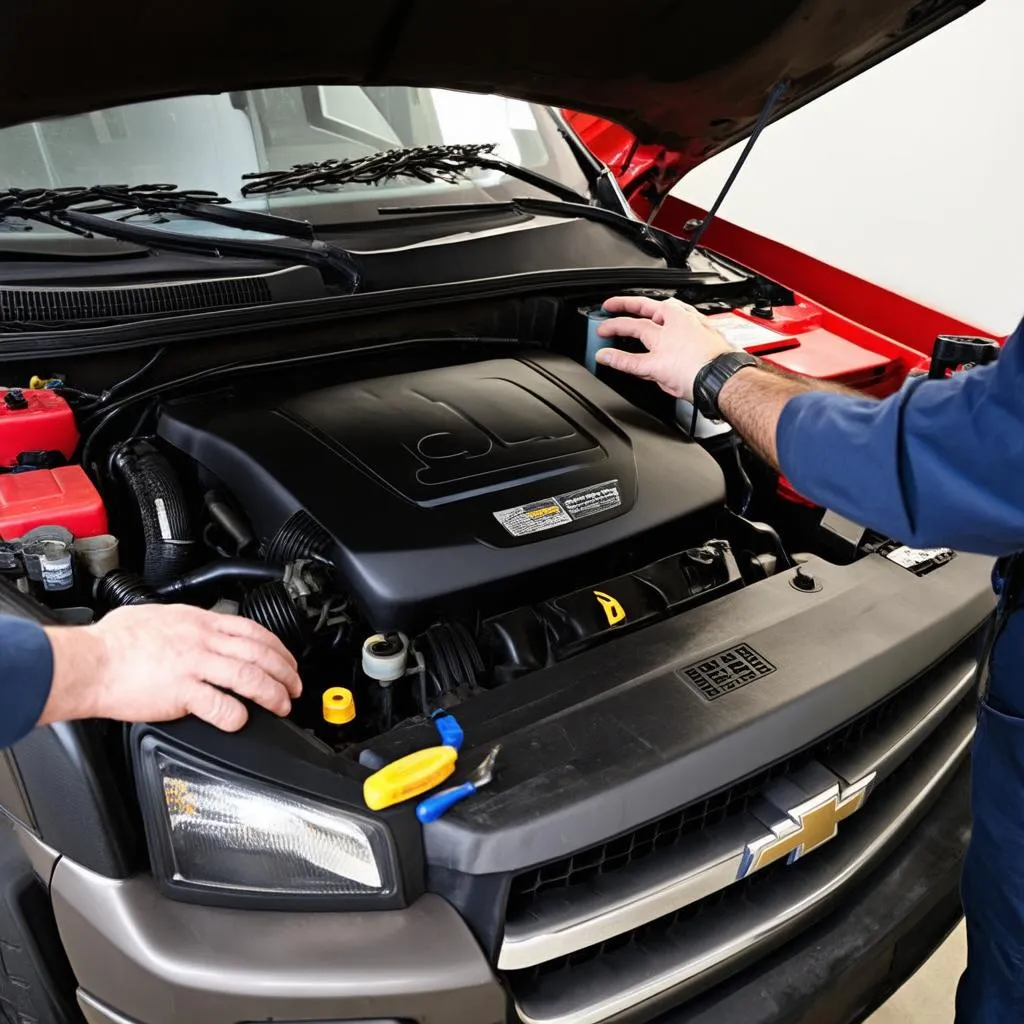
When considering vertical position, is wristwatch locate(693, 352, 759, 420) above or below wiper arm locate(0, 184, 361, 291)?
below

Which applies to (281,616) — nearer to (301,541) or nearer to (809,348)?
(301,541)

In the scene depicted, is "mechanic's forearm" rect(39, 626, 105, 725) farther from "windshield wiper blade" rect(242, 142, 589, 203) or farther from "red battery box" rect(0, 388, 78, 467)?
"windshield wiper blade" rect(242, 142, 589, 203)

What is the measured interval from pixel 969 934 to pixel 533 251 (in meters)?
1.39

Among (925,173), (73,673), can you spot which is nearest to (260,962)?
(73,673)

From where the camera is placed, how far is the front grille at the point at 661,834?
0.95m

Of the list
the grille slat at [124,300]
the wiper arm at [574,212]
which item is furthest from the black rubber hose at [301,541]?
the wiper arm at [574,212]

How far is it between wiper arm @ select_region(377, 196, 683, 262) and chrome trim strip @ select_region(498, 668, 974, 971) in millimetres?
1256

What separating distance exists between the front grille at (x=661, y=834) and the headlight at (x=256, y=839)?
15 centimetres

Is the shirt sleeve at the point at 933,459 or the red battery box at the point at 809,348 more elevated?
the shirt sleeve at the point at 933,459

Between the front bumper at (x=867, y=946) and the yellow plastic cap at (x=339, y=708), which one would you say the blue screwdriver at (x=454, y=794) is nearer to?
the yellow plastic cap at (x=339, y=708)

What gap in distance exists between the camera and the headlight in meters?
0.89

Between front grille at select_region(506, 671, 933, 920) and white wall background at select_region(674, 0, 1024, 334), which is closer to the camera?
front grille at select_region(506, 671, 933, 920)

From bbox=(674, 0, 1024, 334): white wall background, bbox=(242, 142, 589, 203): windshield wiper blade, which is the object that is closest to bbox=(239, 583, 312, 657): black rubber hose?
bbox=(242, 142, 589, 203): windshield wiper blade

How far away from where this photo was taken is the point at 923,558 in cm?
141
